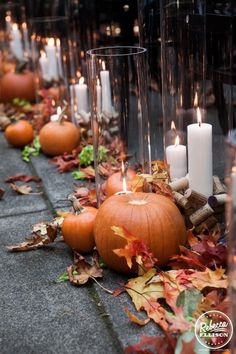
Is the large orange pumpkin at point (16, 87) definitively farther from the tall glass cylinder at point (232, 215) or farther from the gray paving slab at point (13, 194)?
the tall glass cylinder at point (232, 215)

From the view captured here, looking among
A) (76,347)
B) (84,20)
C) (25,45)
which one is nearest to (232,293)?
(76,347)

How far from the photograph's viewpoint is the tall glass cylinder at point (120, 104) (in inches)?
108

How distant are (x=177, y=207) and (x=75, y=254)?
45cm

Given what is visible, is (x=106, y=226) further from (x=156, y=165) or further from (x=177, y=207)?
(x=156, y=165)

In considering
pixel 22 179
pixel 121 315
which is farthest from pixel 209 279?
pixel 22 179

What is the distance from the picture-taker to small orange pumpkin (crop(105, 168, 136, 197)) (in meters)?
2.74

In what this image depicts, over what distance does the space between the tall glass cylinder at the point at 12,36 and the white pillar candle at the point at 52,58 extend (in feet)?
3.62

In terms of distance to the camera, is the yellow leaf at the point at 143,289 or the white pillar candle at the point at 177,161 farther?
the white pillar candle at the point at 177,161

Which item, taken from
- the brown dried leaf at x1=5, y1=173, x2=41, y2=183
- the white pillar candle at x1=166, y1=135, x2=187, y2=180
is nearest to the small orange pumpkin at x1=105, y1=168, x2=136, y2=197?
the white pillar candle at x1=166, y1=135, x2=187, y2=180

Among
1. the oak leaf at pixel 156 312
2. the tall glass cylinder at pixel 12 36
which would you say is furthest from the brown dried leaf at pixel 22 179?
the tall glass cylinder at pixel 12 36

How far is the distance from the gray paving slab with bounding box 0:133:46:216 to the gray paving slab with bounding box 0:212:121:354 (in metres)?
0.46

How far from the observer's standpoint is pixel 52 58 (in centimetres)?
466

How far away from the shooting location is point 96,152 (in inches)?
109

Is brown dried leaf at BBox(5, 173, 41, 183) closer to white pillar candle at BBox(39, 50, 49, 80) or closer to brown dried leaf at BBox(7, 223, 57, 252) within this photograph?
brown dried leaf at BBox(7, 223, 57, 252)
